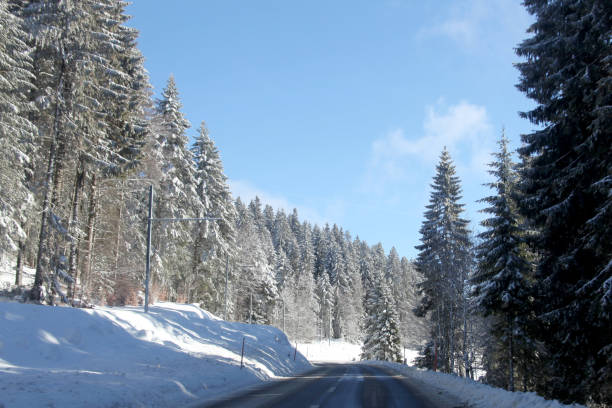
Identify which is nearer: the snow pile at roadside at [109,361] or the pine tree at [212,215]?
the snow pile at roadside at [109,361]

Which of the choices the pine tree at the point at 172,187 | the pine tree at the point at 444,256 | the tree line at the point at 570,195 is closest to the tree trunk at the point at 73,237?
the pine tree at the point at 172,187

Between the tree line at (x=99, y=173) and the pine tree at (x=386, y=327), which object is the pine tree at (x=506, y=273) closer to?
the tree line at (x=99, y=173)

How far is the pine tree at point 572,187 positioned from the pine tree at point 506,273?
4695 millimetres

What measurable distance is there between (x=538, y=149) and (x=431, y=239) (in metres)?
21.5

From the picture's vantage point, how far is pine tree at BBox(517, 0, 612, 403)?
10.9m

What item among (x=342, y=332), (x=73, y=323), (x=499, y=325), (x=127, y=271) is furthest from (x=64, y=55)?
(x=342, y=332)

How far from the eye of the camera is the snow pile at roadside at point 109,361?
9.22m

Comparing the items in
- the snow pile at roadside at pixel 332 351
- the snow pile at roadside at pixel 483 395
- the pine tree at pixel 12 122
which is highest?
the pine tree at pixel 12 122

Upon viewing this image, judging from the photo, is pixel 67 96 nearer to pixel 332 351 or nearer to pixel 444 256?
pixel 444 256

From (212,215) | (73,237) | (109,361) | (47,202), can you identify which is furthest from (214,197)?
(109,361)

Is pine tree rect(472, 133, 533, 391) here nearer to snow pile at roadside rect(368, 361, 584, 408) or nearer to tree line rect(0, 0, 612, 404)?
tree line rect(0, 0, 612, 404)

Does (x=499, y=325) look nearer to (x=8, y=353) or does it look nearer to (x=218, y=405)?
(x=218, y=405)

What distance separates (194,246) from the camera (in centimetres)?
4150

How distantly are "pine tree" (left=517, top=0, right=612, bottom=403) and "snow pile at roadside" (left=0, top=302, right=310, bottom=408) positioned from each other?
1152 centimetres
